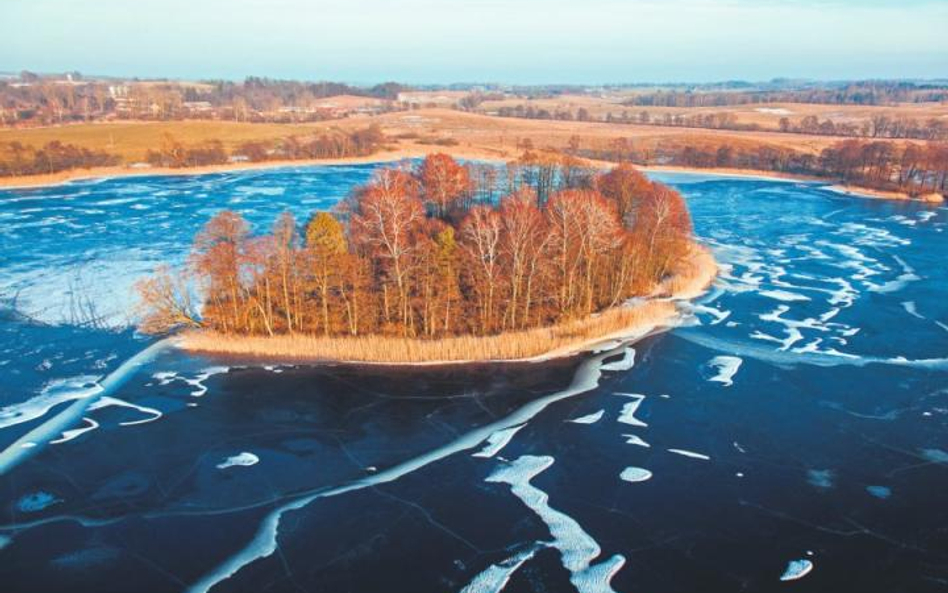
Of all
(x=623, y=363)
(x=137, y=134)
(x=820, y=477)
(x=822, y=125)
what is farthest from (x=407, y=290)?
(x=822, y=125)

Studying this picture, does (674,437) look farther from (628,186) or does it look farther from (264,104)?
(264,104)

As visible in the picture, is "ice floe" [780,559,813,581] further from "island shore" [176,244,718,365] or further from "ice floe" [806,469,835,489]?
"island shore" [176,244,718,365]

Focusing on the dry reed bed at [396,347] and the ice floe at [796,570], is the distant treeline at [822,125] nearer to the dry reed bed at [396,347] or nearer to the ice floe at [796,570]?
the dry reed bed at [396,347]

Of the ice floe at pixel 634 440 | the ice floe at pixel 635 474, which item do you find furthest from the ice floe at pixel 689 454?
the ice floe at pixel 635 474

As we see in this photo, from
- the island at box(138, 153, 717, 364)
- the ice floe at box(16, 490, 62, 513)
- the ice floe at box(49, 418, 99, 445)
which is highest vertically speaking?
the island at box(138, 153, 717, 364)

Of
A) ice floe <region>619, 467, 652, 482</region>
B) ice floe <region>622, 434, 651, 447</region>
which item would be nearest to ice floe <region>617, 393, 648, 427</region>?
ice floe <region>622, 434, 651, 447</region>

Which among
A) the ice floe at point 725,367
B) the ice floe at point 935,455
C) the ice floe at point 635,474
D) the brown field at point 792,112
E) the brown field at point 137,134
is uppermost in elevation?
the brown field at point 792,112

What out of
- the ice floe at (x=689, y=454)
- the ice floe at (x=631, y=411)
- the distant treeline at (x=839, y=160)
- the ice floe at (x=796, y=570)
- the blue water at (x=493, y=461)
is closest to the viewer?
the ice floe at (x=796, y=570)

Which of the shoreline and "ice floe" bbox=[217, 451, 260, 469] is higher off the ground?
the shoreline
